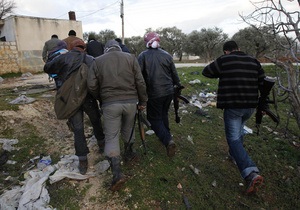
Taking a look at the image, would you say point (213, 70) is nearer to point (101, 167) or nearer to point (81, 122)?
point (81, 122)

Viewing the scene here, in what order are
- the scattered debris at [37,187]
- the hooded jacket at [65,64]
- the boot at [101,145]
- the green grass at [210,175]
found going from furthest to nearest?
1. the boot at [101,145]
2. the hooded jacket at [65,64]
3. the green grass at [210,175]
4. the scattered debris at [37,187]

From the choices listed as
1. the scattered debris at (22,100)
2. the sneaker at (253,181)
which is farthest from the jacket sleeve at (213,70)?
A: the scattered debris at (22,100)

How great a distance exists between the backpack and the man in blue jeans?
160cm

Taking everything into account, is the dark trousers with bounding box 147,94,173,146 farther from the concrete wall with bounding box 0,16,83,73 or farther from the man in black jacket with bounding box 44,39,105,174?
the concrete wall with bounding box 0,16,83,73

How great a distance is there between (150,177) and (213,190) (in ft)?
2.73

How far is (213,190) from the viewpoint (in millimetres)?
2971

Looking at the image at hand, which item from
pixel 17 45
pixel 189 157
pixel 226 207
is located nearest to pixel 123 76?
pixel 189 157

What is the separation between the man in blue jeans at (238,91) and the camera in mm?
2762

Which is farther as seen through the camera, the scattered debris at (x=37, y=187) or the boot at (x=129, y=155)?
the boot at (x=129, y=155)

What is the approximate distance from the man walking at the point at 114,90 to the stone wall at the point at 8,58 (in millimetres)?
10547

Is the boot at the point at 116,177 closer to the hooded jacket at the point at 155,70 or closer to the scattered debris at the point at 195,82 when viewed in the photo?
the hooded jacket at the point at 155,70

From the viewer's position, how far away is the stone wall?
11.1 meters

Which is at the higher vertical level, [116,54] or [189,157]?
[116,54]

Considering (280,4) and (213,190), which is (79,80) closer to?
(213,190)
